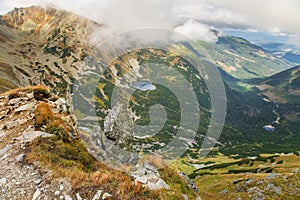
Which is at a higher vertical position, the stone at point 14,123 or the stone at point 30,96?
the stone at point 30,96

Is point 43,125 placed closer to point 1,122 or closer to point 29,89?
point 1,122

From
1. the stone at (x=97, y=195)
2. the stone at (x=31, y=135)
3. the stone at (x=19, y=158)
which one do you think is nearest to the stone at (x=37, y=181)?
the stone at (x=19, y=158)

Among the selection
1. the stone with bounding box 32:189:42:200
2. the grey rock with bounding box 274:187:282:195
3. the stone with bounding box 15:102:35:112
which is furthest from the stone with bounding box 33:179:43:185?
the grey rock with bounding box 274:187:282:195

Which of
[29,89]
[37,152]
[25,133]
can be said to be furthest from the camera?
[29,89]

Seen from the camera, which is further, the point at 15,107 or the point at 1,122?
the point at 15,107

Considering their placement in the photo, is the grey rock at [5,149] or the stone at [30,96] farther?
the stone at [30,96]

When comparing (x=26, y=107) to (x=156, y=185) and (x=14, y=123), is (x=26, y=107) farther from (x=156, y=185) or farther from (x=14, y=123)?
(x=156, y=185)

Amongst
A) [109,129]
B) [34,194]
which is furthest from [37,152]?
[109,129]

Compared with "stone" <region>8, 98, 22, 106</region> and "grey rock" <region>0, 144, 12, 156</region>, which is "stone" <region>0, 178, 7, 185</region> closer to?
"grey rock" <region>0, 144, 12, 156</region>

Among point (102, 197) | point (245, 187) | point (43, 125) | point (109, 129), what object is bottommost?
point (245, 187)

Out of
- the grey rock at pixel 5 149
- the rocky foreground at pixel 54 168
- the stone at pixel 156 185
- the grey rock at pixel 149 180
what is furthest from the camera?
the grey rock at pixel 5 149

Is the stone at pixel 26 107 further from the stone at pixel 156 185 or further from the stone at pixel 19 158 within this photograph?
the stone at pixel 156 185
